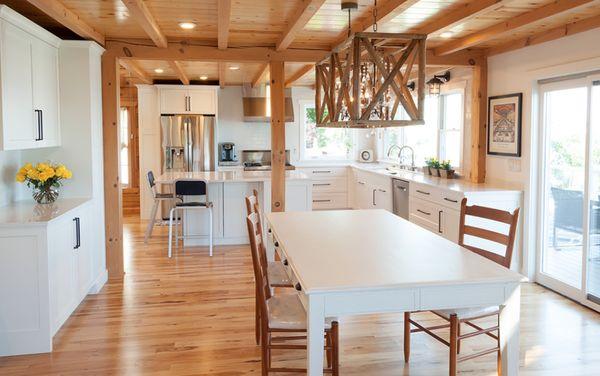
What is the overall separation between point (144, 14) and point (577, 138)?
3616 mm

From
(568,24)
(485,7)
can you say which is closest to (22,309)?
(485,7)

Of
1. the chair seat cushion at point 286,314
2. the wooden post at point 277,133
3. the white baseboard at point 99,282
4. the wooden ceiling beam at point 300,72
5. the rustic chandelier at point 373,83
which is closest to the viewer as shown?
the rustic chandelier at point 373,83

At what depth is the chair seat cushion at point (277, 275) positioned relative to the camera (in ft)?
11.5

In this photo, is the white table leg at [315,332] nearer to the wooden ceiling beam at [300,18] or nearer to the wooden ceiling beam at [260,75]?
the wooden ceiling beam at [300,18]

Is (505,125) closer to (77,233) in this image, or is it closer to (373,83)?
(373,83)

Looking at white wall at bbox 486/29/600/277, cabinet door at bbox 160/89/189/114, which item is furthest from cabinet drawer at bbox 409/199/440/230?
cabinet door at bbox 160/89/189/114

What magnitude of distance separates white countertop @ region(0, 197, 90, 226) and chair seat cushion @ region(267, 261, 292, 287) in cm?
148

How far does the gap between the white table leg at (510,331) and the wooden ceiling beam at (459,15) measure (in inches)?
80.7

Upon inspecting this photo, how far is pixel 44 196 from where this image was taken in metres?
4.29

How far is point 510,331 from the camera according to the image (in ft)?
8.13

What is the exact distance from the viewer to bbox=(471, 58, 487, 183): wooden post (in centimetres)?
570

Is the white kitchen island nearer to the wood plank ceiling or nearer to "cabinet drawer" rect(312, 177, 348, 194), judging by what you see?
the wood plank ceiling

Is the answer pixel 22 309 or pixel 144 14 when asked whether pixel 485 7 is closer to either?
pixel 144 14

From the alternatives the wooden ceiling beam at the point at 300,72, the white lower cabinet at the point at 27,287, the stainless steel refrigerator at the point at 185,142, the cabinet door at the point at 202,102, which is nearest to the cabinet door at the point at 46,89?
the white lower cabinet at the point at 27,287
